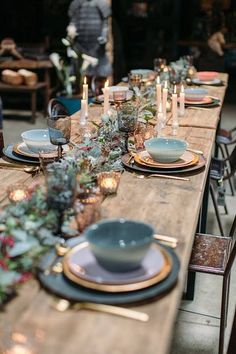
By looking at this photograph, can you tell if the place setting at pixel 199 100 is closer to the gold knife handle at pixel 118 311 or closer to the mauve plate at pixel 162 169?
the mauve plate at pixel 162 169

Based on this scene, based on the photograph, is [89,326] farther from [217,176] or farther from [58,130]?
[217,176]

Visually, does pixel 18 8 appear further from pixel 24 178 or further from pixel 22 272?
pixel 22 272

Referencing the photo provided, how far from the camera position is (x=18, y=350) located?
108cm

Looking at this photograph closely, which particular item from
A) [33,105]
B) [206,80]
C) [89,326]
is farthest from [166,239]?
[33,105]

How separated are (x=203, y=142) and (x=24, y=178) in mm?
956

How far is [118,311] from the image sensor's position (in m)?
1.19

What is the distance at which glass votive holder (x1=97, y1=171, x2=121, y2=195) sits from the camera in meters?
1.86

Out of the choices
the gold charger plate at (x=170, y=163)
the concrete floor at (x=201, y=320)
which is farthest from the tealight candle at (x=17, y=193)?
the concrete floor at (x=201, y=320)

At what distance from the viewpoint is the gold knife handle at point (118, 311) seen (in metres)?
1.17

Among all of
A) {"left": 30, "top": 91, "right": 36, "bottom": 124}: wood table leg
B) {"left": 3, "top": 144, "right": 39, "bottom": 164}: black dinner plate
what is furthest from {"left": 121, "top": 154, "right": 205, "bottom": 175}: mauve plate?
{"left": 30, "top": 91, "right": 36, "bottom": 124}: wood table leg

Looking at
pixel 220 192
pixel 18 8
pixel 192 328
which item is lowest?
pixel 192 328

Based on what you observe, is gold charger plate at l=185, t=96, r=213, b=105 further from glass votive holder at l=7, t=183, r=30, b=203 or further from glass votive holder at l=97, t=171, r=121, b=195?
glass votive holder at l=7, t=183, r=30, b=203

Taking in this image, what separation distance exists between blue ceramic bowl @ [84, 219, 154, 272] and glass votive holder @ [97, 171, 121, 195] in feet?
1.60

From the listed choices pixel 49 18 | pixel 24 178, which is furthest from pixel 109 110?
pixel 49 18
